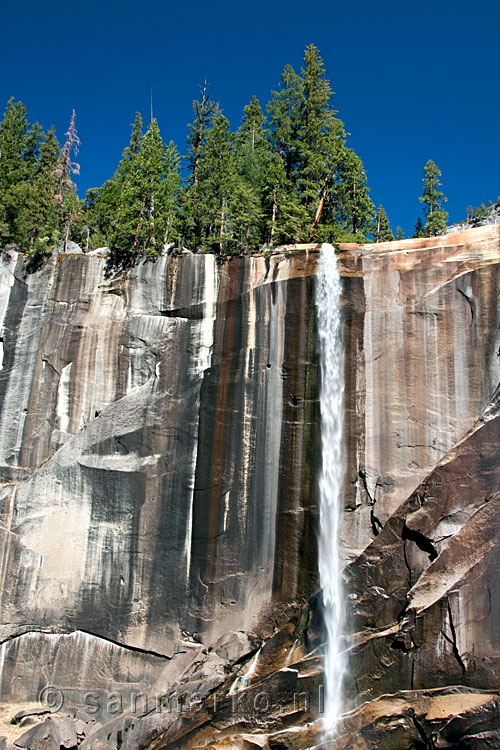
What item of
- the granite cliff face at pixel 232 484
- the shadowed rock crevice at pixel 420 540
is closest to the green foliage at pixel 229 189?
the granite cliff face at pixel 232 484

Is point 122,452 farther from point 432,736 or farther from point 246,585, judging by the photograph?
point 432,736

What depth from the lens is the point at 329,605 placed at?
16.6m

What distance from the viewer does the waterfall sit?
15266 mm

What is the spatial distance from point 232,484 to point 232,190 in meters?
12.8

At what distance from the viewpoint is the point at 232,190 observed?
81.2 feet

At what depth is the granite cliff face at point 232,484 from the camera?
1552cm

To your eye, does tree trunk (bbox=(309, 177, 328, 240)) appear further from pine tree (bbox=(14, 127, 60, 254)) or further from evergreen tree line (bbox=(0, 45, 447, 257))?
pine tree (bbox=(14, 127, 60, 254))

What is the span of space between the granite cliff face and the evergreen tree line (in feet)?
12.4

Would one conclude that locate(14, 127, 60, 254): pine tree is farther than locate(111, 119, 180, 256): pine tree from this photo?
Yes

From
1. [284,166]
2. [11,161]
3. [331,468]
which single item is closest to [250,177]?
[284,166]

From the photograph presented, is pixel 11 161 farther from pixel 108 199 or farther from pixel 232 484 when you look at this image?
pixel 232 484

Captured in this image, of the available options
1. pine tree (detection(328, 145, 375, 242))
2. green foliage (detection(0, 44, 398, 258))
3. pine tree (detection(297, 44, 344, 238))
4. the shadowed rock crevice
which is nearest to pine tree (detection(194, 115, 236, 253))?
green foliage (detection(0, 44, 398, 258))

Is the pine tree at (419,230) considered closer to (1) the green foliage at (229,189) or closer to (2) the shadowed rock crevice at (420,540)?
(1) the green foliage at (229,189)

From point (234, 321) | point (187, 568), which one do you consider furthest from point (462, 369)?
point (187, 568)
